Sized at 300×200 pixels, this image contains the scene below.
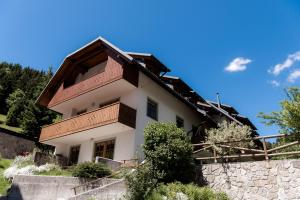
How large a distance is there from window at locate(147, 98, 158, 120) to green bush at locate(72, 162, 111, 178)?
607cm

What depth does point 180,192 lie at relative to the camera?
1210 cm

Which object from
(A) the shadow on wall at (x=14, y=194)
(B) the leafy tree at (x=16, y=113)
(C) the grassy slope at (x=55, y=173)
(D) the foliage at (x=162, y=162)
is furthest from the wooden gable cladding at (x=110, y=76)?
(B) the leafy tree at (x=16, y=113)

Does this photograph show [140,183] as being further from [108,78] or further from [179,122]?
[179,122]

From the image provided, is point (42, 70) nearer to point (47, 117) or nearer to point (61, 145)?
point (47, 117)

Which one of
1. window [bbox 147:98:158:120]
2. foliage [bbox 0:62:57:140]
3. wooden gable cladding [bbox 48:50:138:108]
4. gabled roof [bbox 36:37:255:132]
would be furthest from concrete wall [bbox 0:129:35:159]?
window [bbox 147:98:158:120]

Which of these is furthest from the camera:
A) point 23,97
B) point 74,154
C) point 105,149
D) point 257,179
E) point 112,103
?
point 23,97

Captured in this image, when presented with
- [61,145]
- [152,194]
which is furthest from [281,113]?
[61,145]

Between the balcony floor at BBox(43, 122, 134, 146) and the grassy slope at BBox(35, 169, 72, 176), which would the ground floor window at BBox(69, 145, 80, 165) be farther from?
the grassy slope at BBox(35, 169, 72, 176)

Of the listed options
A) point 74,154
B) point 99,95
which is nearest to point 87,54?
point 99,95

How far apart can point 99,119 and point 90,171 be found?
4529 mm

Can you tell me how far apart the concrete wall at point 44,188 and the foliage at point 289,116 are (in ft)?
33.0

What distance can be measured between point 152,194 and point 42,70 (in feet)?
184

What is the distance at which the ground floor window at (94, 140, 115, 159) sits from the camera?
64.6ft

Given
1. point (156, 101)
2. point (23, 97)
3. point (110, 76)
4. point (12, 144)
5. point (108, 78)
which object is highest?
point (23, 97)
